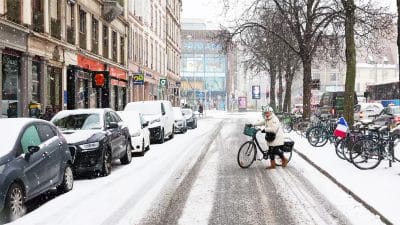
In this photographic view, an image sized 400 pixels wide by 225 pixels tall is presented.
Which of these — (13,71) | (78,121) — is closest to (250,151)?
(78,121)

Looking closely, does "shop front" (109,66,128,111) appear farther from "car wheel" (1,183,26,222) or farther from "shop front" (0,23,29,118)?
"car wheel" (1,183,26,222)

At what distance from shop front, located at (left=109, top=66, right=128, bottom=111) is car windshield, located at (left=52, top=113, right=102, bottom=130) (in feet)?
68.7

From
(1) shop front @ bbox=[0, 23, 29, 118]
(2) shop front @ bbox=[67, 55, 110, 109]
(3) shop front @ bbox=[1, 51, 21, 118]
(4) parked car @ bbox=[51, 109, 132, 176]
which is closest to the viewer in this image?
(4) parked car @ bbox=[51, 109, 132, 176]

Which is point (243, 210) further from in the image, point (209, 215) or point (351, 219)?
point (351, 219)

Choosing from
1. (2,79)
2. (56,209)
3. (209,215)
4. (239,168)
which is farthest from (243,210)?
(2,79)

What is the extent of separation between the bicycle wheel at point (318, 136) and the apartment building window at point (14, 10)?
10.9m

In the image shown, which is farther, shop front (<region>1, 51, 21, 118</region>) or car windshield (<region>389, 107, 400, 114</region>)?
car windshield (<region>389, 107, 400, 114</region>)

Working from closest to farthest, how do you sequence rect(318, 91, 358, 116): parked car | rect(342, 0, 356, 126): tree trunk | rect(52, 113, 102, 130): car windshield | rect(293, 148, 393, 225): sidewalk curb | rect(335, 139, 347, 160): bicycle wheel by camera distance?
rect(293, 148, 393, 225): sidewalk curb → rect(52, 113, 102, 130): car windshield → rect(335, 139, 347, 160): bicycle wheel → rect(342, 0, 356, 126): tree trunk → rect(318, 91, 358, 116): parked car

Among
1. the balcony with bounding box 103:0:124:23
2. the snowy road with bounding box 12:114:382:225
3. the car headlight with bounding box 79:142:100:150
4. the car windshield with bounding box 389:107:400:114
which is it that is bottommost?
the snowy road with bounding box 12:114:382:225

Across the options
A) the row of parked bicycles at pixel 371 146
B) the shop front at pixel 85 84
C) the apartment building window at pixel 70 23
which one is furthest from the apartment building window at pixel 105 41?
the row of parked bicycles at pixel 371 146

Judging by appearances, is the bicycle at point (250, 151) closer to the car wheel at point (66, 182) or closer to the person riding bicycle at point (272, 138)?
the person riding bicycle at point (272, 138)

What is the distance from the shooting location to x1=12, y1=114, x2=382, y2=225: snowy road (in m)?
7.97

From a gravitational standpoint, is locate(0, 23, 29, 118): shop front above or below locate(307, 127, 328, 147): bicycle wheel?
above

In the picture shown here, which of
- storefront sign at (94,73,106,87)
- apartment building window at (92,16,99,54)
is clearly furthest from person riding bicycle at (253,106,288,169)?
apartment building window at (92,16,99,54)
